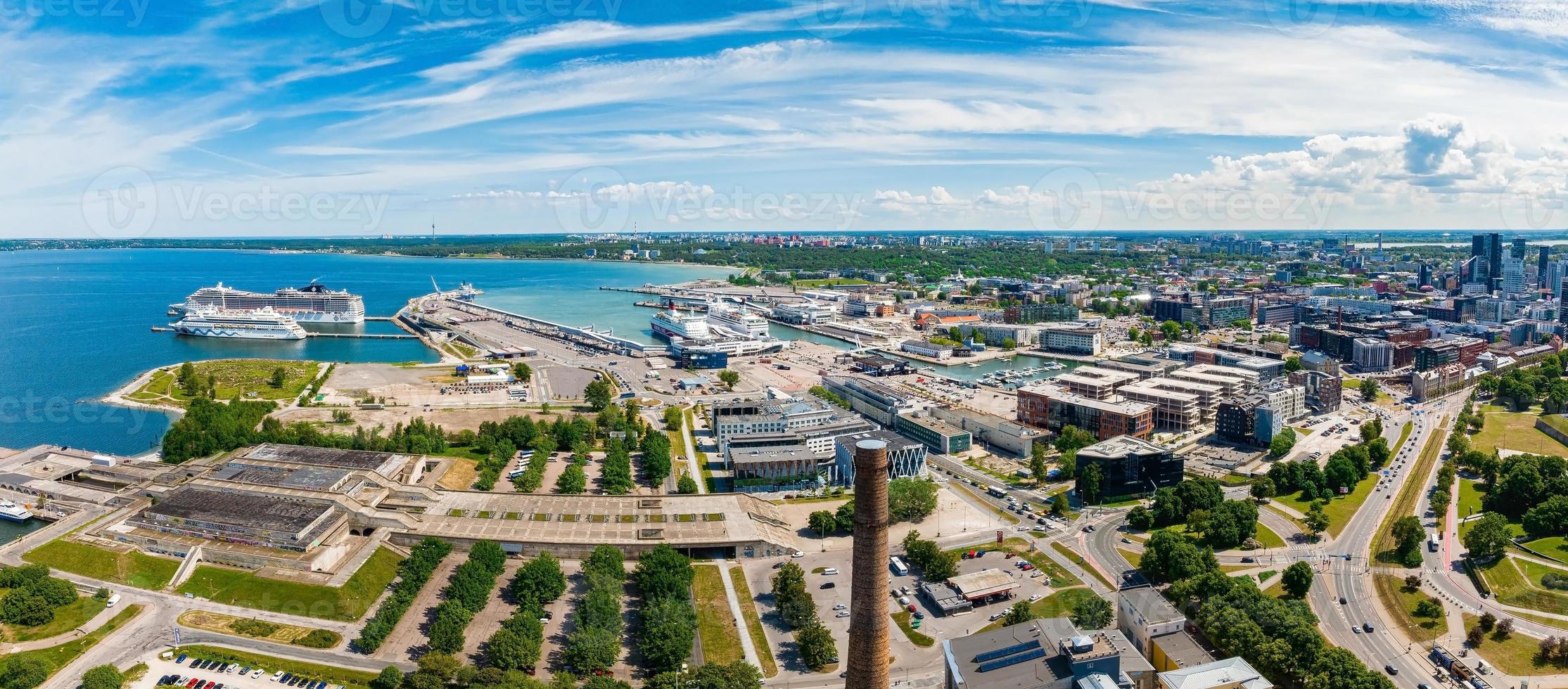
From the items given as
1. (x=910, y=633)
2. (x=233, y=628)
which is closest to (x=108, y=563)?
(x=233, y=628)

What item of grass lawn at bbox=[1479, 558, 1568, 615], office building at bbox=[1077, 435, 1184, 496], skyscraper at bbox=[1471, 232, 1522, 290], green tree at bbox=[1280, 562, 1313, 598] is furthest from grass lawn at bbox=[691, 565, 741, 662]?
skyscraper at bbox=[1471, 232, 1522, 290]

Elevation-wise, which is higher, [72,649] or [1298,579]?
[72,649]

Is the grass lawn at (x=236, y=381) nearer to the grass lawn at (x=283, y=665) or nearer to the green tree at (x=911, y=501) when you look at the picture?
the grass lawn at (x=283, y=665)

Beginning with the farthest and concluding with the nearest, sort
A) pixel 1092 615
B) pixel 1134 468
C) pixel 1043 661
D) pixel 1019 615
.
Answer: pixel 1134 468 < pixel 1019 615 < pixel 1092 615 < pixel 1043 661

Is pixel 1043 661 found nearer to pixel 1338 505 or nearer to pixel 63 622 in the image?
pixel 1338 505

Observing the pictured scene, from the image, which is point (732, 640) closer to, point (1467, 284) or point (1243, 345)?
point (1243, 345)

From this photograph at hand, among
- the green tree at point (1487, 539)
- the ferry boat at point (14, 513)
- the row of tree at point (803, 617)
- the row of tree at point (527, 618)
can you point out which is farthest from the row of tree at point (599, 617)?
the green tree at point (1487, 539)

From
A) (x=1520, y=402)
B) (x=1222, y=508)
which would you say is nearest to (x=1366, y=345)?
(x=1520, y=402)
